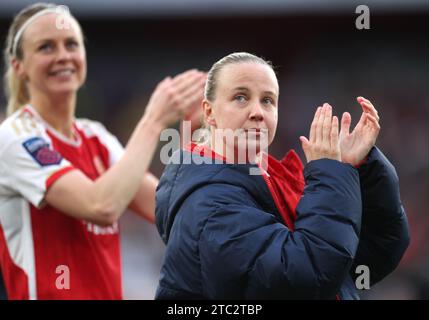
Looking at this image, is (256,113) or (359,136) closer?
(256,113)

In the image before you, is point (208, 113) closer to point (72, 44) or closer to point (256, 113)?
point (256, 113)

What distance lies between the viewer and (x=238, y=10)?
820 cm

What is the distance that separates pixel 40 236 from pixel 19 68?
699 millimetres

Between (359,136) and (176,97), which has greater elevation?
(176,97)

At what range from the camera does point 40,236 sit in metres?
2.97

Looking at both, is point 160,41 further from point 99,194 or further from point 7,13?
point 99,194

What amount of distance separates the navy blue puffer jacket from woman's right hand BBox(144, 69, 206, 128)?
0.76 meters

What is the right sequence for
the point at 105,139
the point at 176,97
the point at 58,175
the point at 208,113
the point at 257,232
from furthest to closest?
the point at 105,139, the point at 58,175, the point at 176,97, the point at 208,113, the point at 257,232

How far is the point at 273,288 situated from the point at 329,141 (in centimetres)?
36

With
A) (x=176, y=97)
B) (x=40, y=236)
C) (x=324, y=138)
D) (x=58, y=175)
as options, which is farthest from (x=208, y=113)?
(x=40, y=236)

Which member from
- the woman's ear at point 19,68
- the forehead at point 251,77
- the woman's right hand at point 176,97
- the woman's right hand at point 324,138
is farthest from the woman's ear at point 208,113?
the woman's ear at point 19,68

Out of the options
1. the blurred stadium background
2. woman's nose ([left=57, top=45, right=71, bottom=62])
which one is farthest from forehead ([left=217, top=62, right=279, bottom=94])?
the blurred stadium background

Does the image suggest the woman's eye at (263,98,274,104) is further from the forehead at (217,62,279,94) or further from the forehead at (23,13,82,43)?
the forehead at (23,13,82,43)

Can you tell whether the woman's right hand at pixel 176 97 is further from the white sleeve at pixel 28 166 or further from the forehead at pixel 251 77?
the forehead at pixel 251 77
